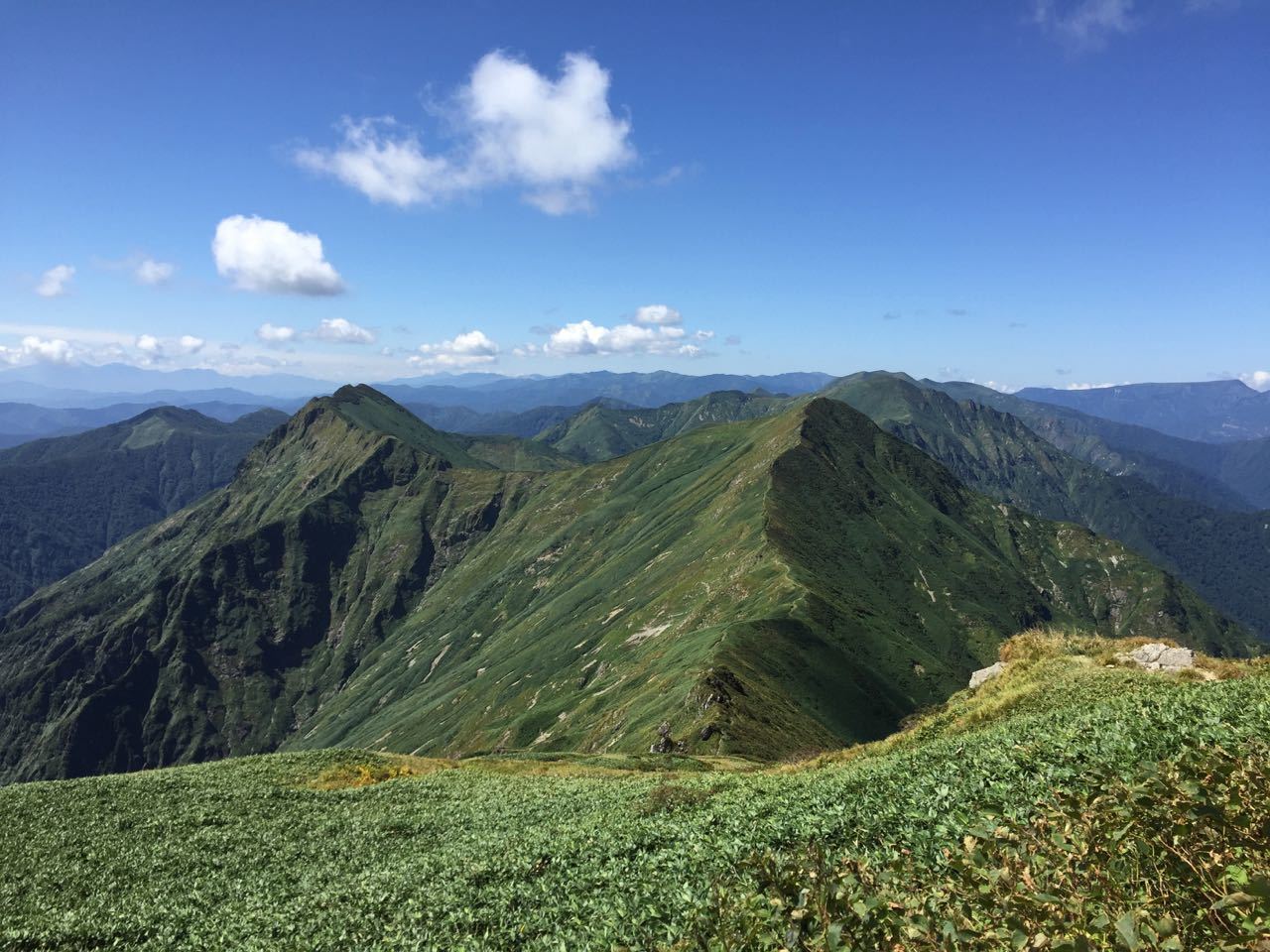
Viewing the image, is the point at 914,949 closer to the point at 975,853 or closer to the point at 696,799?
the point at 975,853

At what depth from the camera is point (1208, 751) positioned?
11.6 metres

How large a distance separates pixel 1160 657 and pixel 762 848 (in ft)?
107

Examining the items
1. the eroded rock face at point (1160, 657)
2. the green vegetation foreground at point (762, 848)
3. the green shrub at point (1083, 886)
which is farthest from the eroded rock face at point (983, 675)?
the green shrub at point (1083, 886)

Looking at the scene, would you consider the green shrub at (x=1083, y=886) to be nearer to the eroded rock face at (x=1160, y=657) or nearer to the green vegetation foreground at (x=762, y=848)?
the green vegetation foreground at (x=762, y=848)

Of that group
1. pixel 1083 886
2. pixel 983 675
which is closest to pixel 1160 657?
pixel 983 675

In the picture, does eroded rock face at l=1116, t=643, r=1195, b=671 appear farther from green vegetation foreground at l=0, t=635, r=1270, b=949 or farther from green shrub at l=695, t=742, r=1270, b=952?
green shrub at l=695, t=742, r=1270, b=952

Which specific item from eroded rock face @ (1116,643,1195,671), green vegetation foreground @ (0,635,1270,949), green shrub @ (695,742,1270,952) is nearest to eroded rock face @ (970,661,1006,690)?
green vegetation foreground @ (0,635,1270,949)

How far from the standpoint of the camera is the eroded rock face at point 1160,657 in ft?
113

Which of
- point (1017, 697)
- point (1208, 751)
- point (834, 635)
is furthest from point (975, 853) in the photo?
point (834, 635)

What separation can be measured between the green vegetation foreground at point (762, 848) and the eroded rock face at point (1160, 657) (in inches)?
79.1

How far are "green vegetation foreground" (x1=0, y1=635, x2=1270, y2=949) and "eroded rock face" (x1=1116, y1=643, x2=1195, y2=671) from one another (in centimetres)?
201

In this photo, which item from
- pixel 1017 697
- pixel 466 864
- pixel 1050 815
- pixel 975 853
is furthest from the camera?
pixel 1017 697

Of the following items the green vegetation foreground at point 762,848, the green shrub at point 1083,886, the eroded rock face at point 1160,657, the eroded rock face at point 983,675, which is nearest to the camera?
the green shrub at point 1083,886

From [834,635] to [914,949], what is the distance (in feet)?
544
